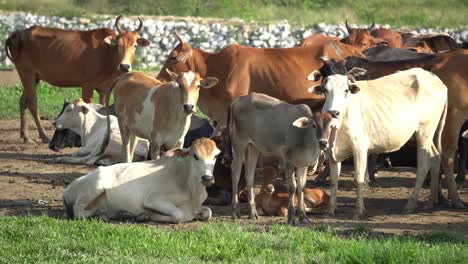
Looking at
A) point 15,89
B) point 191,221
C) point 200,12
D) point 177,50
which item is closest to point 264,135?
point 191,221

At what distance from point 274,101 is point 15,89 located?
12.9 m

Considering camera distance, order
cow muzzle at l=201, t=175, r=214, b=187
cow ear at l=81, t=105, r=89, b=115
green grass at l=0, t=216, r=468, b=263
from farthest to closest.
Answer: cow ear at l=81, t=105, r=89, b=115
cow muzzle at l=201, t=175, r=214, b=187
green grass at l=0, t=216, r=468, b=263

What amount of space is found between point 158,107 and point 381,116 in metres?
2.83

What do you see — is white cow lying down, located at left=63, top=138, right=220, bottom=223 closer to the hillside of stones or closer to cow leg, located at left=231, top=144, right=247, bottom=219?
cow leg, located at left=231, top=144, right=247, bottom=219

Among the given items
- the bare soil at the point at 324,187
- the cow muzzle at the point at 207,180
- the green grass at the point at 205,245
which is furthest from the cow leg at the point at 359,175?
the cow muzzle at the point at 207,180

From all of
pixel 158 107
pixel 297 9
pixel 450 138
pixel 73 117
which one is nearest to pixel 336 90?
pixel 450 138

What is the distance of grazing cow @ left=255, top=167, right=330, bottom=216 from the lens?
13352 millimetres

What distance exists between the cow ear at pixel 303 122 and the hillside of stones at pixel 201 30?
1990 cm

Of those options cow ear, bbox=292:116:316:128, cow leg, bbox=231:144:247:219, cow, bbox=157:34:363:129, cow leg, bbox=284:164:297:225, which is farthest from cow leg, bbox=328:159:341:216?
cow, bbox=157:34:363:129

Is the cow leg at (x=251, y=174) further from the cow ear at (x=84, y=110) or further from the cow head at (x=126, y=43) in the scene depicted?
the cow head at (x=126, y=43)

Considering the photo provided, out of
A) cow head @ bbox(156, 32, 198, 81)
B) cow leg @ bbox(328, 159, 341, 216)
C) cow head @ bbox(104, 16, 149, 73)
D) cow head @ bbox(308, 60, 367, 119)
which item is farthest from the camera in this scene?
cow head @ bbox(104, 16, 149, 73)

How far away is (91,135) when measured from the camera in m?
18.3

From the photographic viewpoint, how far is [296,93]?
55.3ft

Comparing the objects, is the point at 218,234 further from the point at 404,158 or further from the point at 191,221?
the point at 404,158
